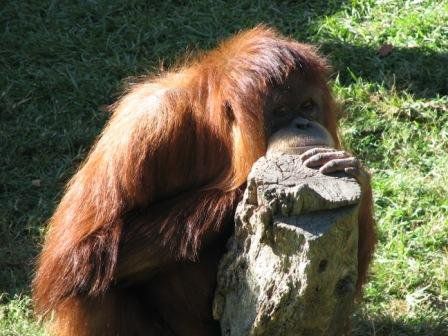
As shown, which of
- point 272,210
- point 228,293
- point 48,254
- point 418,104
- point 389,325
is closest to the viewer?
point 272,210

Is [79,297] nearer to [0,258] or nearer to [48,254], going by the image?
[48,254]

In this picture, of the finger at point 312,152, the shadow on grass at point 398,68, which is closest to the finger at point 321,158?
the finger at point 312,152

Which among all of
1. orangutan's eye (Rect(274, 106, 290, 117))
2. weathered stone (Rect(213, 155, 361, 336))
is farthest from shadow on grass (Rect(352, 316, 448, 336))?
orangutan's eye (Rect(274, 106, 290, 117))

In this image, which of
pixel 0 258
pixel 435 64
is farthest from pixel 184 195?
pixel 435 64

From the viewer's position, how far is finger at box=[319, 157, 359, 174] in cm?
291

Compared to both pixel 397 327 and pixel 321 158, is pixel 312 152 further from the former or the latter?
pixel 397 327

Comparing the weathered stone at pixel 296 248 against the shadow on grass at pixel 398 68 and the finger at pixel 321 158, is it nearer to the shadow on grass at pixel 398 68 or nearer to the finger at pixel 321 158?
the finger at pixel 321 158

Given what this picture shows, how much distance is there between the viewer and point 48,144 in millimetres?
5156

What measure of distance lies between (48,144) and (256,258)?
2.39 m

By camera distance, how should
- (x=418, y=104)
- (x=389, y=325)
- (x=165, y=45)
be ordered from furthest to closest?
(x=165, y=45) < (x=418, y=104) < (x=389, y=325)

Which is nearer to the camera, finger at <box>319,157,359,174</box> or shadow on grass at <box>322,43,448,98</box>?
finger at <box>319,157,359,174</box>

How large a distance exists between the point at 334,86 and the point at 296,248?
8.52 ft

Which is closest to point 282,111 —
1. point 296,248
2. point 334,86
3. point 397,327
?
point 296,248

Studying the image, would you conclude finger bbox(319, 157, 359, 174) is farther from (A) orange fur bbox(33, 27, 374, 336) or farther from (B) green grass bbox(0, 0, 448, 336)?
(B) green grass bbox(0, 0, 448, 336)
